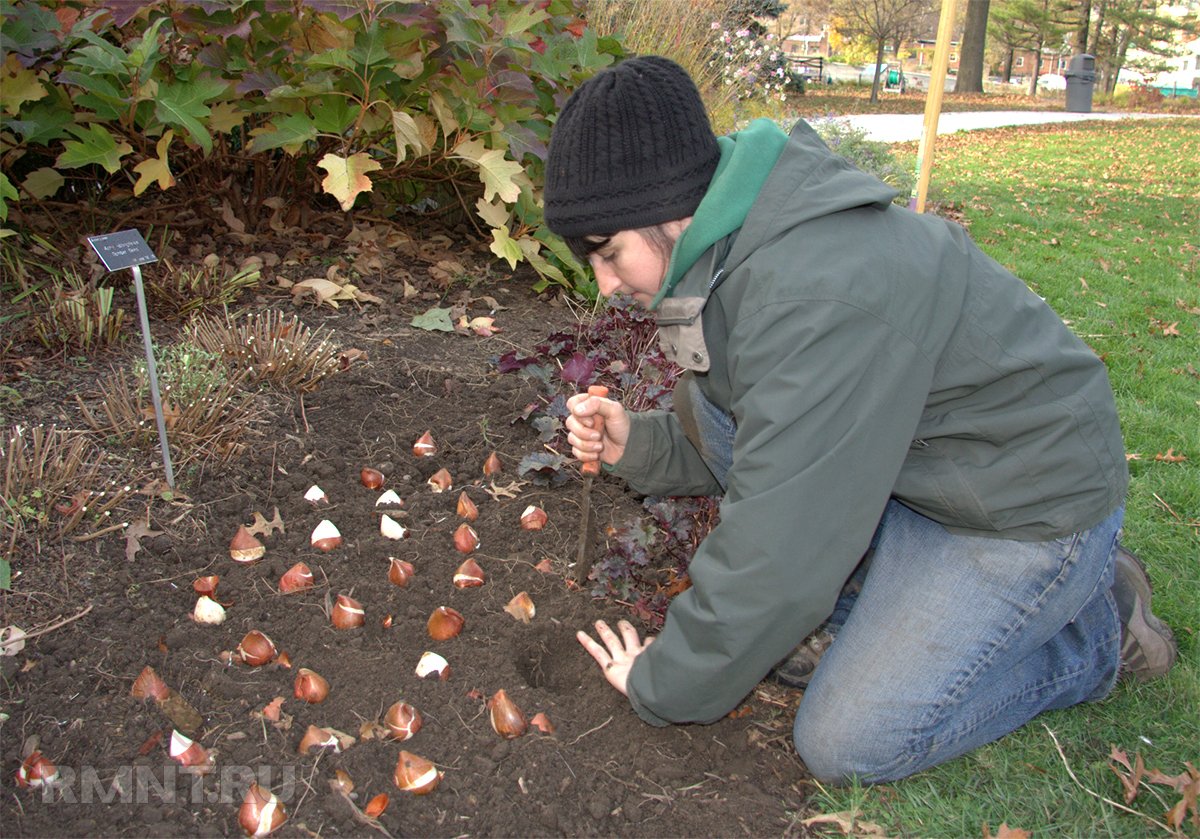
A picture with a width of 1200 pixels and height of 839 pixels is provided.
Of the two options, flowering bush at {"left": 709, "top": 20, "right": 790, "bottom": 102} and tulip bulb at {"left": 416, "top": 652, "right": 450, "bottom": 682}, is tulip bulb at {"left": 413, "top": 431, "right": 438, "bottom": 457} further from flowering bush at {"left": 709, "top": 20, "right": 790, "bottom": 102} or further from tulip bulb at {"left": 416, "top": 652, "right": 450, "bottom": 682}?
flowering bush at {"left": 709, "top": 20, "right": 790, "bottom": 102}

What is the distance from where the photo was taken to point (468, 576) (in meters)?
2.37

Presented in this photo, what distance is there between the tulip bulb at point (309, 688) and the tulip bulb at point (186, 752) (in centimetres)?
22

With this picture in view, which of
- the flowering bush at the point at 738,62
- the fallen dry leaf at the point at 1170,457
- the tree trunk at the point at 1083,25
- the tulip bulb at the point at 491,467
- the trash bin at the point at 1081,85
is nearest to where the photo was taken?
the tulip bulb at the point at 491,467

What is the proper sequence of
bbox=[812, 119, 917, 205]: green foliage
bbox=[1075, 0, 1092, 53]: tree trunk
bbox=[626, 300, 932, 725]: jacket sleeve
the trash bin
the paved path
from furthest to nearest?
bbox=[1075, 0, 1092, 53]: tree trunk < the trash bin < the paved path < bbox=[812, 119, 917, 205]: green foliage < bbox=[626, 300, 932, 725]: jacket sleeve

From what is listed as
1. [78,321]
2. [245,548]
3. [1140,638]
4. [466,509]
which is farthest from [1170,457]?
[78,321]

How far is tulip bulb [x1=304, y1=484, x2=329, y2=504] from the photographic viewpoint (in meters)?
2.56

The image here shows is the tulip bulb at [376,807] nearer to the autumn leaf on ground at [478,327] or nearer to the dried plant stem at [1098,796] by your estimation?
the dried plant stem at [1098,796]

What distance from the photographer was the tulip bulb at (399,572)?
7.59 feet

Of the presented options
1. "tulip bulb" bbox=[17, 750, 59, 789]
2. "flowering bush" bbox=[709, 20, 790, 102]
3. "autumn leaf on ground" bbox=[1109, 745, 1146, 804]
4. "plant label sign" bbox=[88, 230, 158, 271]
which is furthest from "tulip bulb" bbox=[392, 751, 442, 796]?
"flowering bush" bbox=[709, 20, 790, 102]

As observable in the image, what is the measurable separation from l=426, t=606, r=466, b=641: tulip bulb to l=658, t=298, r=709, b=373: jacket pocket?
85 cm

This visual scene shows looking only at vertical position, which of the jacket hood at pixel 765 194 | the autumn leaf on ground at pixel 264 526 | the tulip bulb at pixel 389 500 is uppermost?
the jacket hood at pixel 765 194

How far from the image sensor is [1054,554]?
1962 mm

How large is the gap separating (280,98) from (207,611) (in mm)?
2070

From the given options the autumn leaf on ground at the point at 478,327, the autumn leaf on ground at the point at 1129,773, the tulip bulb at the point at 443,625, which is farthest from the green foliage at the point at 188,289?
the autumn leaf on ground at the point at 1129,773
